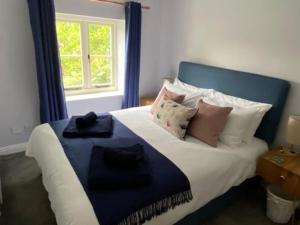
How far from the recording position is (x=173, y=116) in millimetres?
2229

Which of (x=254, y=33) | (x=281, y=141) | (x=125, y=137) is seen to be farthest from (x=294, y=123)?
(x=125, y=137)

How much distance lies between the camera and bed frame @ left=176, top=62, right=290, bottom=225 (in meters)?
1.85

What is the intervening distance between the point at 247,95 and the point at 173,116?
33.9 inches

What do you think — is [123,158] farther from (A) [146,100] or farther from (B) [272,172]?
(A) [146,100]

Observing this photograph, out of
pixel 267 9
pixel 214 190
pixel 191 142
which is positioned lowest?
pixel 214 190

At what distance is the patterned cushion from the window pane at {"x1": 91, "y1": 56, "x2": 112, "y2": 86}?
1.58m

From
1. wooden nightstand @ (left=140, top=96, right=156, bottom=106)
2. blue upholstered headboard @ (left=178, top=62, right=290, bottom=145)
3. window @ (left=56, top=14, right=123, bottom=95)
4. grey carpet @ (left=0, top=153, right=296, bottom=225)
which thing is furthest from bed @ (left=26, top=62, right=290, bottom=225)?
window @ (left=56, top=14, right=123, bottom=95)

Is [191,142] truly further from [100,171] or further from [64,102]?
[64,102]

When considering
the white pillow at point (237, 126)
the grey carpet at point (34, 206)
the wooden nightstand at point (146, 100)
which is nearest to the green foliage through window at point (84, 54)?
the wooden nightstand at point (146, 100)

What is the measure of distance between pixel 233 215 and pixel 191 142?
0.78 meters

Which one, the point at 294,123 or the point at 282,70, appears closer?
the point at 294,123

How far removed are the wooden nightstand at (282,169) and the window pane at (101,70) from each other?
2.69 metres

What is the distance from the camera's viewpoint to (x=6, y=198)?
208 centimetres

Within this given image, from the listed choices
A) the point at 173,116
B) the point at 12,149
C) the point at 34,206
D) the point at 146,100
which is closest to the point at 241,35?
the point at 173,116
